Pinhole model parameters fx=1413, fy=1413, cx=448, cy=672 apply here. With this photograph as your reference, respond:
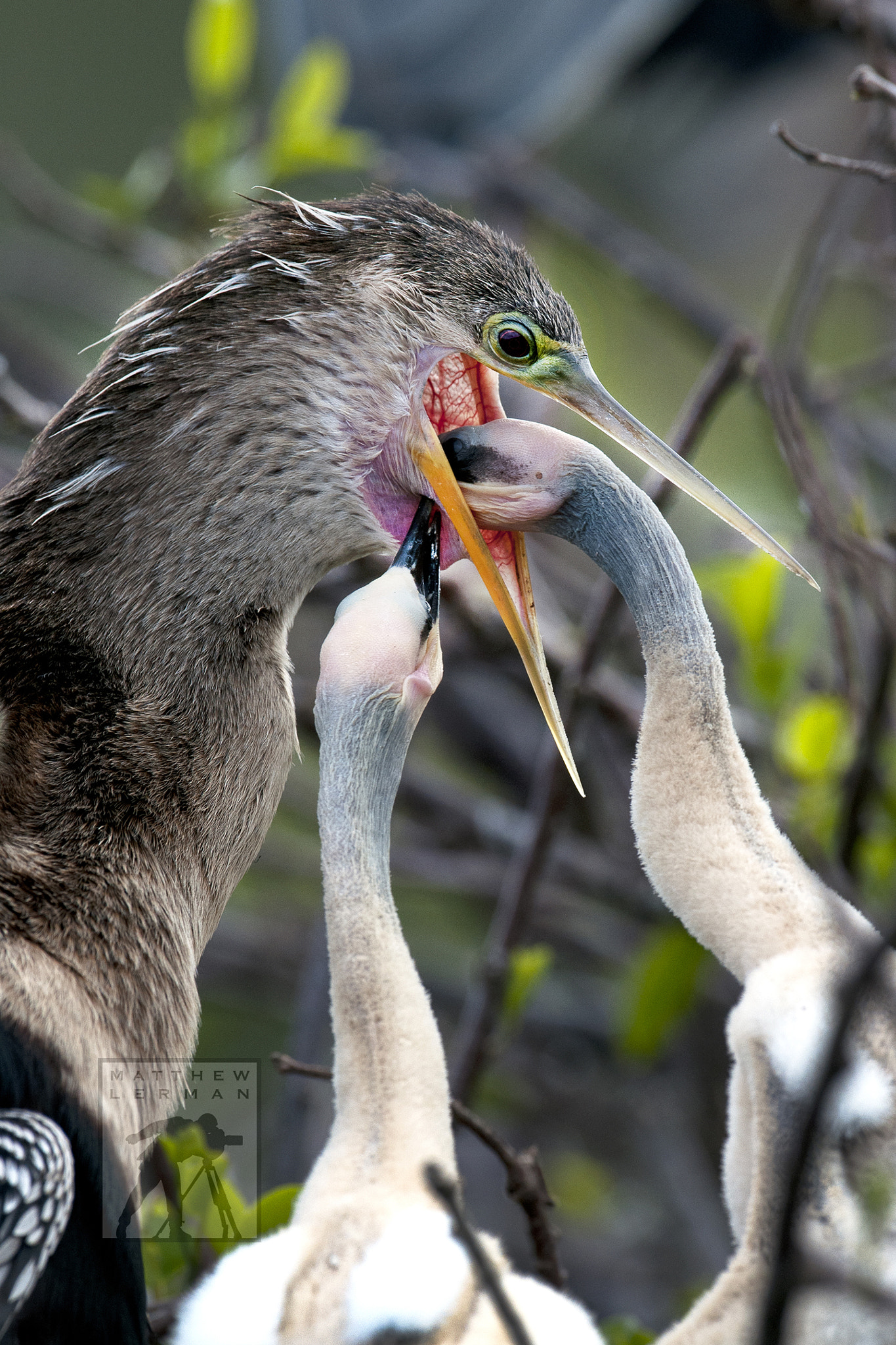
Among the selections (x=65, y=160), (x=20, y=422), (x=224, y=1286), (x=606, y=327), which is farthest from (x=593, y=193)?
(x=224, y=1286)

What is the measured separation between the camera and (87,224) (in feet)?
9.14

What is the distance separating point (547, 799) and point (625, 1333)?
24.4 inches

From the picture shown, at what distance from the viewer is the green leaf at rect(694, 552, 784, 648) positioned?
6.40 feet

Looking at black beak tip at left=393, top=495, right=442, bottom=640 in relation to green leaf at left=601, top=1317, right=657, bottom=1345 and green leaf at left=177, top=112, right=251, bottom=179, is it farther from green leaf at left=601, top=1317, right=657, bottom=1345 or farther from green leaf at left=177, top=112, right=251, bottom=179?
green leaf at left=177, top=112, right=251, bottom=179

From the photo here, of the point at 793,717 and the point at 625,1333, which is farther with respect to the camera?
the point at 793,717

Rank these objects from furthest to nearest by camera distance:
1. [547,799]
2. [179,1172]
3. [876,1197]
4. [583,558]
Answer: [583,558]
[547,799]
[179,1172]
[876,1197]

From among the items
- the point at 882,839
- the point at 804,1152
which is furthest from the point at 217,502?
the point at 882,839

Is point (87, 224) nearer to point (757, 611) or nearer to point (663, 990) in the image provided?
point (757, 611)

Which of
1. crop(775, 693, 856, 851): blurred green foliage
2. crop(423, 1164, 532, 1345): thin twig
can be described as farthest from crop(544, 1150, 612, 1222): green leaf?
crop(423, 1164, 532, 1345): thin twig

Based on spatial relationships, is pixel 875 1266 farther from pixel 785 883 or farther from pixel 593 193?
pixel 593 193

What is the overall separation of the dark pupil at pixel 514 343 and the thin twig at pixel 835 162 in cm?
35

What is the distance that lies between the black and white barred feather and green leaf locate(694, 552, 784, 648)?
1194 millimetres

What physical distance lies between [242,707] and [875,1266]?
73 centimetres

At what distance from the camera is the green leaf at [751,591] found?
1.95 metres
